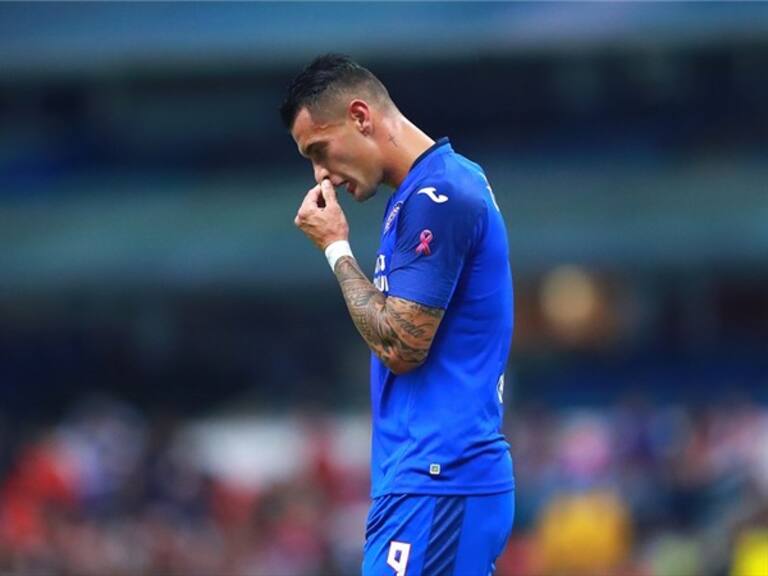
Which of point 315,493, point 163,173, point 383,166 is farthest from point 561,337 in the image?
point 383,166

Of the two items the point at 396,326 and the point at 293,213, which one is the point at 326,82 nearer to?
the point at 396,326

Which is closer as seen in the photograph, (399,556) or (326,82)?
(399,556)

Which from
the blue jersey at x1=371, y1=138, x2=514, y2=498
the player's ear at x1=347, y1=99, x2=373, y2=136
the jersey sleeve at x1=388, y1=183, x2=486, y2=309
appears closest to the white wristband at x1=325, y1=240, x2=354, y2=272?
the blue jersey at x1=371, y1=138, x2=514, y2=498

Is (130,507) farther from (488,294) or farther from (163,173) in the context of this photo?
(488,294)

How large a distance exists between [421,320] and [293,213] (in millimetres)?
12500

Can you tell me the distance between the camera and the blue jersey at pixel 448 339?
16.6ft

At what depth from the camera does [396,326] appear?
16.5 ft

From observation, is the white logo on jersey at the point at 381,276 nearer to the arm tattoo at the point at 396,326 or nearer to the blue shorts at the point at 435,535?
the arm tattoo at the point at 396,326

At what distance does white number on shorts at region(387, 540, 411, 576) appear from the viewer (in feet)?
16.6

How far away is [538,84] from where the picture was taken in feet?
59.3

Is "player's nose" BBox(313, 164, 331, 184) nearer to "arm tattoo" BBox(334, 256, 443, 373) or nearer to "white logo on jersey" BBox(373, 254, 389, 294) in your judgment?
"white logo on jersey" BBox(373, 254, 389, 294)

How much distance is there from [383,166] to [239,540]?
25.0 ft

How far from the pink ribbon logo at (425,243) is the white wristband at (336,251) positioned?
313 mm

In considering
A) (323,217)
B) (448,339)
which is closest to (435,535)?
(448,339)
